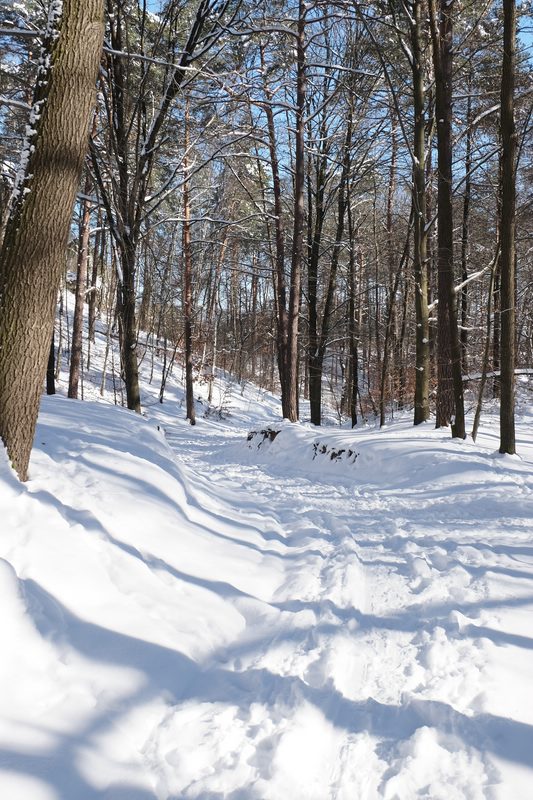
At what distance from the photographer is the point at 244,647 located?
110 inches

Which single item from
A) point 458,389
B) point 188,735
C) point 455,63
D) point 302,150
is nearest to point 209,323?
point 302,150

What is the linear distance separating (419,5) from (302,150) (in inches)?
149

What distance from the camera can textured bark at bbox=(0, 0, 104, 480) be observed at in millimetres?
3305

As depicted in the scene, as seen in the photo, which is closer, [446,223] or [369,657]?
[369,657]

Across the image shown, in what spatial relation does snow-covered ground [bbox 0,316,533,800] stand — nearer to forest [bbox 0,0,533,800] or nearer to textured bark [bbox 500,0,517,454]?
forest [bbox 0,0,533,800]

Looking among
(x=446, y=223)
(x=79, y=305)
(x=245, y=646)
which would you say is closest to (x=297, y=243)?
(x=446, y=223)

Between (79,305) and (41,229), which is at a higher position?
(79,305)

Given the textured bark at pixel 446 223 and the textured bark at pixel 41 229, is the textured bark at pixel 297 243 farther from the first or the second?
the textured bark at pixel 41 229

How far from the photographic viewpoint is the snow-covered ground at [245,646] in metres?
1.84

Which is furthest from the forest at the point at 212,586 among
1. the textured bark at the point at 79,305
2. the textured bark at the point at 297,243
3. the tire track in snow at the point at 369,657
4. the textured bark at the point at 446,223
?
the textured bark at the point at 79,305

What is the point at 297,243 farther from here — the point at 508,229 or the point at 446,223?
the point at 508,229

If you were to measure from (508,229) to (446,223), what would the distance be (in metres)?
2.13

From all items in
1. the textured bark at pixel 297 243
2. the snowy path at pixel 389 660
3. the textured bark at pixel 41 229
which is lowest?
the snowy path at pixel 389 660

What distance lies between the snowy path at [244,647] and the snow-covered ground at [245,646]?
0.03 feet
